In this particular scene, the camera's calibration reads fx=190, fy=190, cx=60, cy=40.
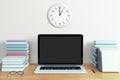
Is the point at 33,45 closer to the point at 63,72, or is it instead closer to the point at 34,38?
the point at 34,38

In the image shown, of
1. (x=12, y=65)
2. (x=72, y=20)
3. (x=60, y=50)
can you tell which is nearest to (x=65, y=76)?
(x=60, y=50)

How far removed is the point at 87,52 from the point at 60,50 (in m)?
A: 0.35

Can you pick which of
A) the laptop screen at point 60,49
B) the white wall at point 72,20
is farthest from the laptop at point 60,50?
the white wall at point 72,20

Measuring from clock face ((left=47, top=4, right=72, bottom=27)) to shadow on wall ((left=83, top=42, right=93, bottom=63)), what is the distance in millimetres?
335

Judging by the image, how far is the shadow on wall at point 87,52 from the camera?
210cm

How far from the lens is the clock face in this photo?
205 centimetres

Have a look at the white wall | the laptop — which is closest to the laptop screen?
the laptop

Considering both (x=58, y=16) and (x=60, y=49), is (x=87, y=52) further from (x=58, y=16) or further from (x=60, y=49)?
(x=58, y=16)

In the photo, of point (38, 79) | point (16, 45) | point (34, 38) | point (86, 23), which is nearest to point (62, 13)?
point (86, 23)

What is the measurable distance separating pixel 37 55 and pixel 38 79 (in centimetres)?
56

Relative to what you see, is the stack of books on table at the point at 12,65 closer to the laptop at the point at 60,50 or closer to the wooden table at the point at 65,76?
the wooden table at the point at 65,76

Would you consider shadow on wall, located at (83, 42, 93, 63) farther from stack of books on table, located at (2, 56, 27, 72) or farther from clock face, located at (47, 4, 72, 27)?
stack of books on table, located at (2, 56, 27, 72)

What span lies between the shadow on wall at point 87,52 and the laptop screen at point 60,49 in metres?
0.20

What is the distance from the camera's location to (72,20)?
6.81 feet
